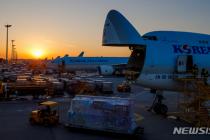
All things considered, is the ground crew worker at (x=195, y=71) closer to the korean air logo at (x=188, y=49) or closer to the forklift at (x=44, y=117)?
the korean air logo at (x=188, y=49)

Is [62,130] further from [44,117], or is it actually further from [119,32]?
[119,32]

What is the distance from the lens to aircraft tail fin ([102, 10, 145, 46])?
78.9ft

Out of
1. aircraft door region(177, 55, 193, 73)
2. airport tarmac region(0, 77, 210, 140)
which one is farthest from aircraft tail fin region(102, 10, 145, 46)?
airport tarmac region(0, 77, 210, 140)

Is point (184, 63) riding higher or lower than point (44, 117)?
higher

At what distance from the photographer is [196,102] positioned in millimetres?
24578

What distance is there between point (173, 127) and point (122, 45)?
7.43m

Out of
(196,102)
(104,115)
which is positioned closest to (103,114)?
(104,115)

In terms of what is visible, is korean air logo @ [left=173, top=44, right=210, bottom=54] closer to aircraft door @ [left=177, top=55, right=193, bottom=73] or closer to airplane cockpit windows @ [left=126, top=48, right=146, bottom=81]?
aircraft door @ [left=177, top=55, right=193, bottom=73]

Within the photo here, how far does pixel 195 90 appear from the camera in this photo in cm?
2469

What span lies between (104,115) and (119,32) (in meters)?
7.13

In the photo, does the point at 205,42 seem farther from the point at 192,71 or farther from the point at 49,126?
the point at 49,126

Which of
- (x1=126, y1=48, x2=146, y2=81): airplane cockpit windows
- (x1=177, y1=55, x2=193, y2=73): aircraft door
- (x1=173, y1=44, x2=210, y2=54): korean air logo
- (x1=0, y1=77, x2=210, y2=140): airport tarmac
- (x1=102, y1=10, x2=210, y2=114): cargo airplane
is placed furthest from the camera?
(x1=173, y1=44, x2=210, y2=54): korean air logo

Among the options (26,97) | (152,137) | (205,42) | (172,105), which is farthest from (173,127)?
(26,97)

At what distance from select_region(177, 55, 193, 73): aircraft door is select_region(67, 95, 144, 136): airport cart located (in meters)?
6.80
